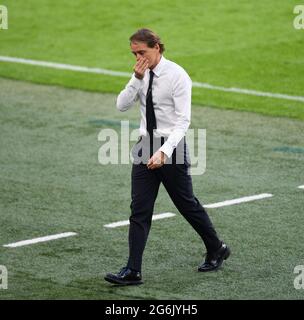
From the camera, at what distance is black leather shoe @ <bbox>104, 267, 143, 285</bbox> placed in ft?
31.6

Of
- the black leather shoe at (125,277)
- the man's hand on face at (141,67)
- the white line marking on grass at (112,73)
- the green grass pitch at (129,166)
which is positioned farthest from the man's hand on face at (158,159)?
the white line marking on grass at (112,73)

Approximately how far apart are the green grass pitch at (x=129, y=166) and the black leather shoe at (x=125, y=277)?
0.07 m

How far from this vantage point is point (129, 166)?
14.4 metres

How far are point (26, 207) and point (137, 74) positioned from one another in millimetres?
3361

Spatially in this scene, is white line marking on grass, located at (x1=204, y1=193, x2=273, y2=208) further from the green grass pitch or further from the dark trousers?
the dark trousers

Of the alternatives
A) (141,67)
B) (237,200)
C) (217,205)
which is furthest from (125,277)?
(237,200)

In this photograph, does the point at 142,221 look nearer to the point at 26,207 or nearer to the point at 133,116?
the point at 26,207

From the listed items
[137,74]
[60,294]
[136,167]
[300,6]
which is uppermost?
[300,6]

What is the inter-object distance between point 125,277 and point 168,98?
5.14 feet

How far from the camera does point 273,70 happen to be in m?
20.4

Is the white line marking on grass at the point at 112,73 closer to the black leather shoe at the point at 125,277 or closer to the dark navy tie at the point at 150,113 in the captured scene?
the dark navy tie at the point at 150,113

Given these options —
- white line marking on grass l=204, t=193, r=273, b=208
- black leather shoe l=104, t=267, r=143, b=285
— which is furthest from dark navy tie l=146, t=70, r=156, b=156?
white line marking on grass l=204, t=193, r=273, b=208

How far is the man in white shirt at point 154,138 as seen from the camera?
31.2 ft

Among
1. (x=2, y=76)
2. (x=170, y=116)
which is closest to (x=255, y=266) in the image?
(x=170, y=116)
